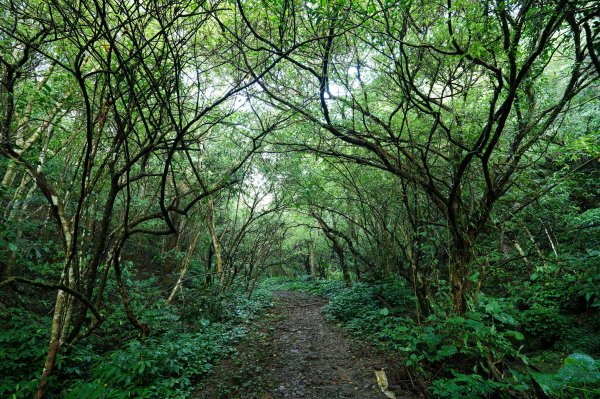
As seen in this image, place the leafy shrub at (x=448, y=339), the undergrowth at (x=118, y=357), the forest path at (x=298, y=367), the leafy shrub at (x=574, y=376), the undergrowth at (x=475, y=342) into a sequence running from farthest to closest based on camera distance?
the forest path at (x=298, y=367) < the undergrowth at (x=118, y=357) < the leafy shrub at (x=448, y=339) < the undergrowth at (x=475, y=342) < the leafy shrub at (x=574, y=376)

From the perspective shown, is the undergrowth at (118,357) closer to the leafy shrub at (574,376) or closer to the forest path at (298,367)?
the forest path at (298,367)

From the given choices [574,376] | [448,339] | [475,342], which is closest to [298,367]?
[448,339]

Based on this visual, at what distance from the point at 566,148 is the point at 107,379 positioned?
712 centimetres

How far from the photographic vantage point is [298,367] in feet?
17.5

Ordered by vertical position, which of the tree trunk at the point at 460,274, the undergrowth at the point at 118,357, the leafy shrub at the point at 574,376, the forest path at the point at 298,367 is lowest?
the forest path at the point at 298,367

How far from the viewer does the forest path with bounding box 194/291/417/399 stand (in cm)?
439

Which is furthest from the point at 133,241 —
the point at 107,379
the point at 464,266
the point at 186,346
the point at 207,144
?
the point at 464,266

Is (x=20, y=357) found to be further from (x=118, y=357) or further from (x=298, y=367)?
(x=298, y=367)

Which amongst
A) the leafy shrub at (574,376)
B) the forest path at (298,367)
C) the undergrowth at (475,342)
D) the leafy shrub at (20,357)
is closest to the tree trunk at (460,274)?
the undergrowth at (475,342)

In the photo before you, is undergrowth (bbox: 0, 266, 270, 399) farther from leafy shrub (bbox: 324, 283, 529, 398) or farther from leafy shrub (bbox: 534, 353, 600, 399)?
leafy shrub (bbox: 534, 353, 600, 399)

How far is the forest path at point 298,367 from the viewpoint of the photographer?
4.39 metres

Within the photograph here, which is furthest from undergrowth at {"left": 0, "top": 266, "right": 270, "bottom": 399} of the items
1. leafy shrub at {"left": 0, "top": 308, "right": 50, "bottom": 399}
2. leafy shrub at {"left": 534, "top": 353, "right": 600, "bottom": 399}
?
leafy shrub at {"left": 534, "top": 353, "right": 600, "bottom": 399}

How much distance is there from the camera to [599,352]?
5402 mm

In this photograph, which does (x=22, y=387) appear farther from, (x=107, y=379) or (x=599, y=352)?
(x=599, y=352)
